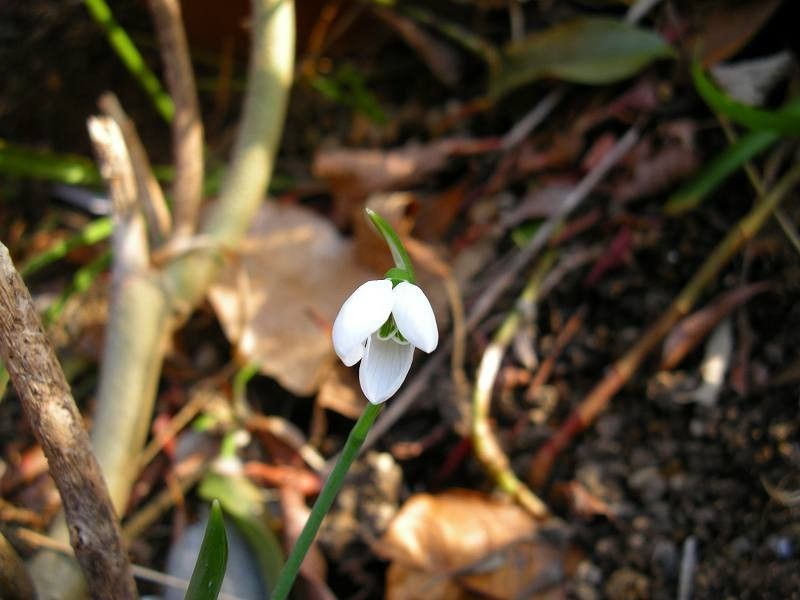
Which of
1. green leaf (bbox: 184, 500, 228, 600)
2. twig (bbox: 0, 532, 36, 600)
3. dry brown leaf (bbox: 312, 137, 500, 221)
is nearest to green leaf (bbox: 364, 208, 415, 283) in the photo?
green leaf (bbox: 184, 500, 228, 600)

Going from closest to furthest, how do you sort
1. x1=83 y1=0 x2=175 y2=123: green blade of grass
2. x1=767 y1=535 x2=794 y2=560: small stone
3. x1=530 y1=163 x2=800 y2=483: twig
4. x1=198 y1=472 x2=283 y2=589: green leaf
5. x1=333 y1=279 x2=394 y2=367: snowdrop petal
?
1. x1=333 y1=279 x2=394 y2=367: snowdrop petal
2. x1=767 y1=535 x2=794 y2=560: small stone
3. x1=198 y1=472 x2=283 y2=589: green leaf
4. x1=530 y1=163 x2=800 y2=483: twig
5. x1=83 y1=0 x2=175 y2=123: green blade of grass

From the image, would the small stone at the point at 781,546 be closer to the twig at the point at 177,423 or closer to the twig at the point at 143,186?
the twig at the point at 177,423

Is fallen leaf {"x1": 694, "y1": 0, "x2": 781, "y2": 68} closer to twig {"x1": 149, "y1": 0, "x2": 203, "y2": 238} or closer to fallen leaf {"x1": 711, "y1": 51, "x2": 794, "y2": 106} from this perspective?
fallen leaf {"x1": 711, "y1": 51, "x2": 794, "y2": 106}

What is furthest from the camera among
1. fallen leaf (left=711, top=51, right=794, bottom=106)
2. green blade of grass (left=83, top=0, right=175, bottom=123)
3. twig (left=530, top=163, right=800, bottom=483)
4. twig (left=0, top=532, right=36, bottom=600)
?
green blade of grass (left=83, top=0, right=175, bottom=123)

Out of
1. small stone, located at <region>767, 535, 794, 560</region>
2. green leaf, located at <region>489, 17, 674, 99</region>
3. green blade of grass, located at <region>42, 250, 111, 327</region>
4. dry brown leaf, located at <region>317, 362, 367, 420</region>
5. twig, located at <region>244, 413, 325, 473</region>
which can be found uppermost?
green leaf, located at <region>489, 17, 674, 99</region>

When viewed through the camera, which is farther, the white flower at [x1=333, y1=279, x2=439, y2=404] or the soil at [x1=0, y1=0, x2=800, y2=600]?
the soil at [x1=0, y1=0, x2=800, y2=600]

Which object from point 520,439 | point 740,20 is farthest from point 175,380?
point 740,20

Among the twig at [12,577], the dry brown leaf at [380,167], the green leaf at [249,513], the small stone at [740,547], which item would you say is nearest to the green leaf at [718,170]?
the dry brown leaf at [380,167]

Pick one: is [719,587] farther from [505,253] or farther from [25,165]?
[25,165]
